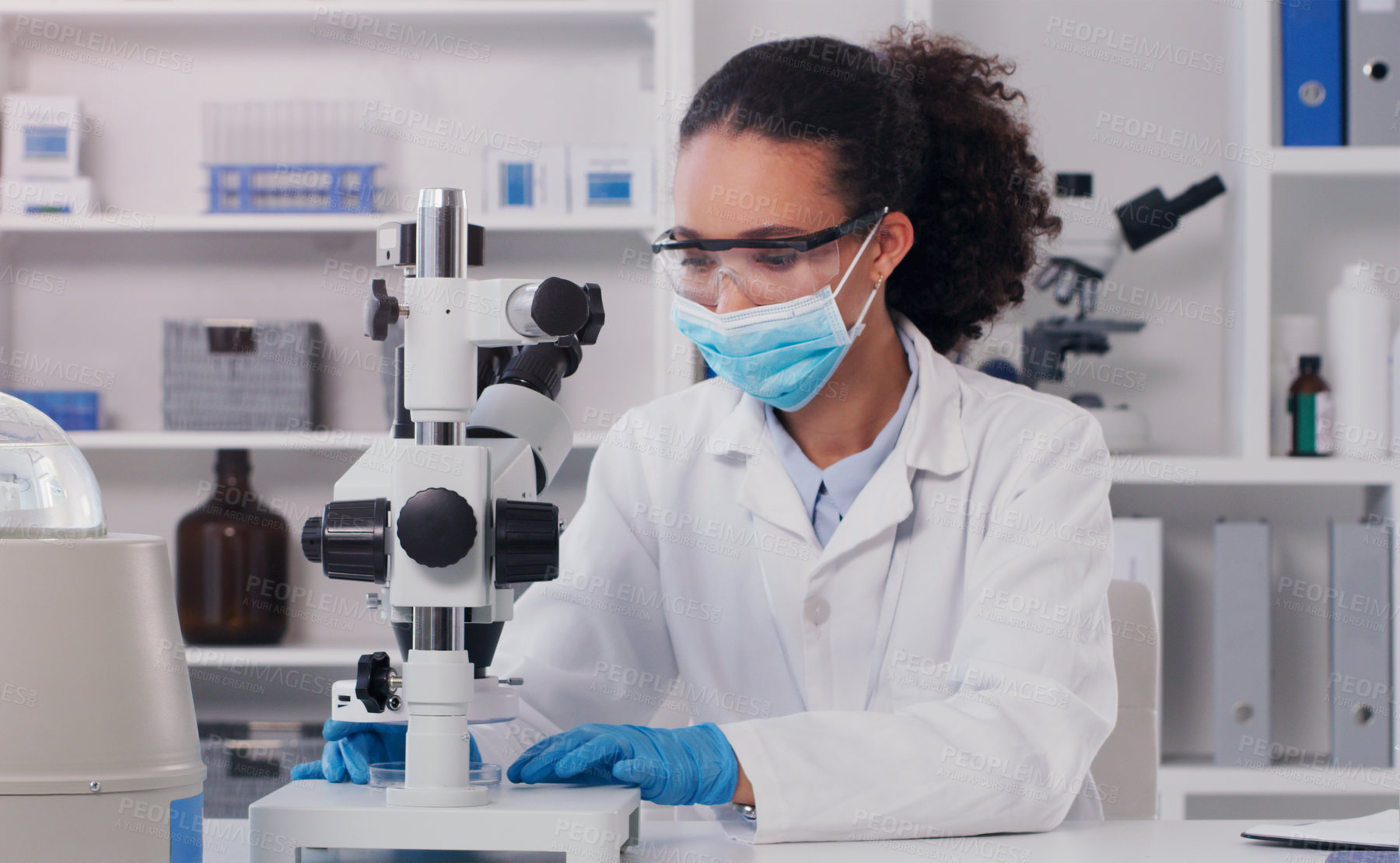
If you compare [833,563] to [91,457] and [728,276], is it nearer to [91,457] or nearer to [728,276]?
[728,276]

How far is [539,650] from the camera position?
121 cm

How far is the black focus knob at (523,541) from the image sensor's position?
2.37 feet

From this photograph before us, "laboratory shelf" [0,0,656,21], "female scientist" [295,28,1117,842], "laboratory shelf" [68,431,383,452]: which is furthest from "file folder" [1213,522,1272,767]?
"laboratory shelf" [68,431,383,452]

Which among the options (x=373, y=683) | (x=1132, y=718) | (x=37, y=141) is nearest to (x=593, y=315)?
(x=373, y=683)

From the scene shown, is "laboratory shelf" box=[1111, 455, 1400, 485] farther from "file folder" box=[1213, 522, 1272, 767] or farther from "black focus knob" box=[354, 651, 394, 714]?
"black focus knob" box=[354, 651, 394, 714]

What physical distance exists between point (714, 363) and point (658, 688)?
369 millimetres

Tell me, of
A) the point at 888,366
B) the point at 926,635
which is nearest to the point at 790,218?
the point at 888,366

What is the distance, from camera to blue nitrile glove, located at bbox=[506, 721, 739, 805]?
82cm

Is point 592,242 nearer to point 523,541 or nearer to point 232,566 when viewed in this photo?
point 232,566

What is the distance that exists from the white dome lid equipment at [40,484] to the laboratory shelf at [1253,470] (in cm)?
170

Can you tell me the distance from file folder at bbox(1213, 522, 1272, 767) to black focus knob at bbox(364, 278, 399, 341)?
5.62ft

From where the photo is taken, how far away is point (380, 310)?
0.71 meters

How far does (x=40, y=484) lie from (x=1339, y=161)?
2.04m

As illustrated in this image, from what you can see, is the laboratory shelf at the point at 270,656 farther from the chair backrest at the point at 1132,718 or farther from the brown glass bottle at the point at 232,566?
the chair backrest at the point at 1132,718
